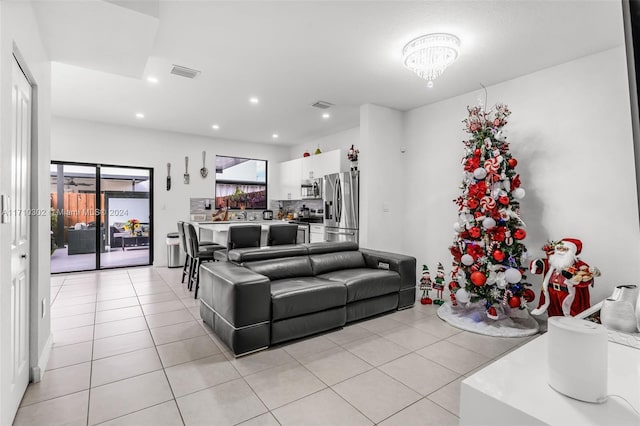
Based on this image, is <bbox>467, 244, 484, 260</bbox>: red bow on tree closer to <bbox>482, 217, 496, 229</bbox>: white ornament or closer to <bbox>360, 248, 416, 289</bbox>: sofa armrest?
<bbox>482, 217, 496, 229</bbox>: white ornament

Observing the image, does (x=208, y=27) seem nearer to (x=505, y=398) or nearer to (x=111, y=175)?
(x=505, y=398)

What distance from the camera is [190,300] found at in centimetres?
428

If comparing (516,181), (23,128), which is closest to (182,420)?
(23,128)

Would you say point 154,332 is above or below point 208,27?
below

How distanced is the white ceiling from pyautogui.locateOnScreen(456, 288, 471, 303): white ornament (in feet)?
8.34

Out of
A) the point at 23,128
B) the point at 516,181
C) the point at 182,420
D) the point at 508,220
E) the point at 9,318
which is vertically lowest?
the point at 182,420

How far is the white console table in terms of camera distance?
85cm

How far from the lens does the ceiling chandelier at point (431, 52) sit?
2887mm

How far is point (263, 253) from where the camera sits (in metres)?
3.57

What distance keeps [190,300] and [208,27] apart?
3.30 meters

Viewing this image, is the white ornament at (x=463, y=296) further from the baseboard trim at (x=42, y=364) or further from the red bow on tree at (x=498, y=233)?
the baseboard trim at (x=42, y=364)

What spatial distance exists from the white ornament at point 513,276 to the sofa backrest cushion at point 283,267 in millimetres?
2102

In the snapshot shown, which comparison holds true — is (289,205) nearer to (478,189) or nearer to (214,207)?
(214,207)

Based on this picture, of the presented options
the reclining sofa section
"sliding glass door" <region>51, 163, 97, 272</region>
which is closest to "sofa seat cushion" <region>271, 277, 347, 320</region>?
the reclining sofa section
